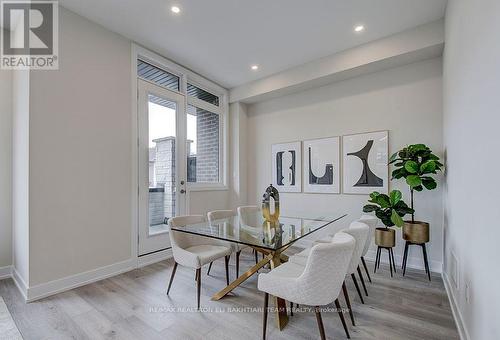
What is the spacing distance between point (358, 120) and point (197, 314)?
11.3ft

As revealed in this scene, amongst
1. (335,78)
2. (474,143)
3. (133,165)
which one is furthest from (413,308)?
(133,165)

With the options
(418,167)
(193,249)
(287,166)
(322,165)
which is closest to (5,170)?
(193,249)

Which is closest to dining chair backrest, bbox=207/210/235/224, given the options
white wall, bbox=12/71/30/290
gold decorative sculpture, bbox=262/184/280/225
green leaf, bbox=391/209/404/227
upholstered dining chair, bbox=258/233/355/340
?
gold decorative sculpture, bbox=262/184/280/225

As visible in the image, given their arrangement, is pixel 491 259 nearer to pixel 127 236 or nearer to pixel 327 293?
pixel 327 293

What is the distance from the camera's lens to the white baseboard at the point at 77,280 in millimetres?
2461

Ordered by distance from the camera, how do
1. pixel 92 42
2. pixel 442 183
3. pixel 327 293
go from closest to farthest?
1. pixel 327 293
2. pixel 92 42
3. pixel 442 183

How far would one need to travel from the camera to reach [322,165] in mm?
4148

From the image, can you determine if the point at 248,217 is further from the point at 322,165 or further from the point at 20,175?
the point at 20,175

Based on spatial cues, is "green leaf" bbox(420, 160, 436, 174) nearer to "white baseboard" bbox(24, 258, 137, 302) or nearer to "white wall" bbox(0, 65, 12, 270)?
"white baseboard" bbox(24, 258, 137, 302)

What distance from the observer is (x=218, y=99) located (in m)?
4.96

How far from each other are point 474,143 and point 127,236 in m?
3.70

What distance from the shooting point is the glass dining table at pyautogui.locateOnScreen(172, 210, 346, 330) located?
2.04 meters

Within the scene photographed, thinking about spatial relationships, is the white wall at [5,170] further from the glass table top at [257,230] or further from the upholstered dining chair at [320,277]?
the upholstered dining chair at [320,277]

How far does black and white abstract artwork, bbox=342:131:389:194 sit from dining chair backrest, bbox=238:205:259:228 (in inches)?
61.4
